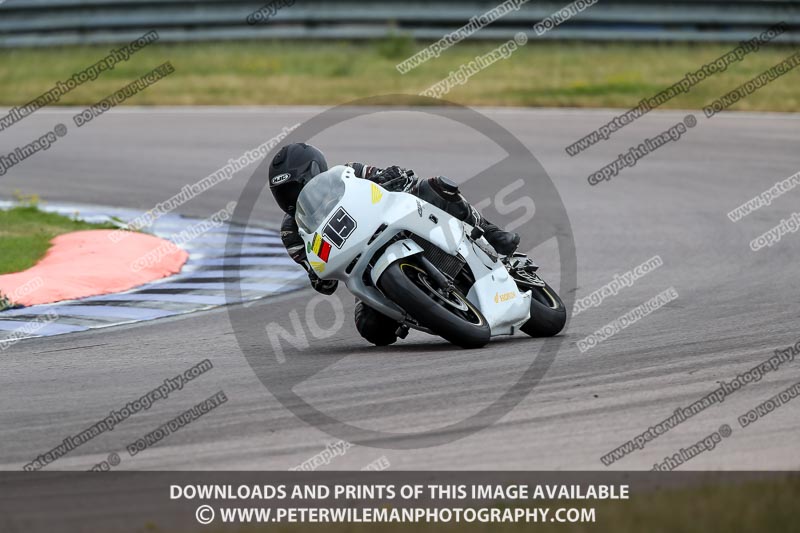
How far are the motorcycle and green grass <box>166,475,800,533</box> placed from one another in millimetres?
2494

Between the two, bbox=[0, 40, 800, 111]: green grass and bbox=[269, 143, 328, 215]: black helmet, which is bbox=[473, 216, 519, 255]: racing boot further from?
bbox=[0, 40, 800, 111]: green grass

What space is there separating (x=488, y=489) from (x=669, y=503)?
0.78m

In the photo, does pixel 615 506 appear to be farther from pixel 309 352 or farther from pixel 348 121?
pixel 348 121

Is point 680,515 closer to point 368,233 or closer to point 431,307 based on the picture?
point 431,307

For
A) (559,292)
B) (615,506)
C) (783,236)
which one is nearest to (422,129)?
(783,236)

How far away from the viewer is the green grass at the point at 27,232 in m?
11.1

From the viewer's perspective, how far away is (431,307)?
22.9 feet

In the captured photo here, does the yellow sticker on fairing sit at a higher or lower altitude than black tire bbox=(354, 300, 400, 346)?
higher

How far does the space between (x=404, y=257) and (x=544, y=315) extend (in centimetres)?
130

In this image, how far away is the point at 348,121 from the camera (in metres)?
19.8

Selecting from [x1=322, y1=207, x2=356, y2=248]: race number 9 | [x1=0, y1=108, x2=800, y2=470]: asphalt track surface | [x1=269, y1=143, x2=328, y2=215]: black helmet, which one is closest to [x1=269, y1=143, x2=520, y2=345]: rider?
[x1=269, y1=143, x2=328, y2=215]: black helmet

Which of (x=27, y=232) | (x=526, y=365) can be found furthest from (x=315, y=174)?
(x=27, y=232)

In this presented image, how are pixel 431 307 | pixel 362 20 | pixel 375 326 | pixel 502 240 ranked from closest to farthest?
Result: pixel 431 307 → pixel 502 240 → pixel 375 326 → pixel 362 20

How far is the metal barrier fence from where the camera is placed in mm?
23406
